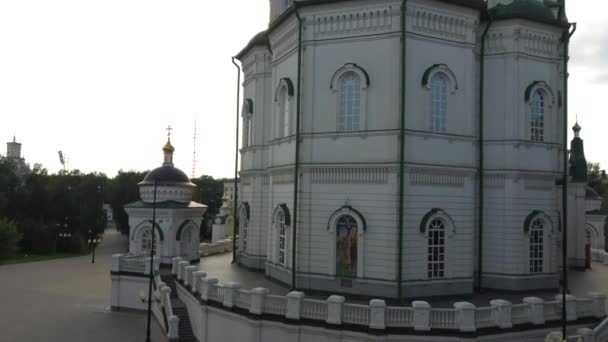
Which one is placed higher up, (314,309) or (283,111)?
(283,111)

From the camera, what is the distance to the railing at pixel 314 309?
1424 cm

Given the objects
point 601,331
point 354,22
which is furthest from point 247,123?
point 601,331

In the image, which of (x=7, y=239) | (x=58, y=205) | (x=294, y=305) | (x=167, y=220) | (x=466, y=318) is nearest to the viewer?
(x=466, y=318)

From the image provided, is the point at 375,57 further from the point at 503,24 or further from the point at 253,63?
the point at 253,63

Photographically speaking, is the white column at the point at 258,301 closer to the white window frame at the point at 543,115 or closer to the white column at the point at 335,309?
the white column at the point at 335,309

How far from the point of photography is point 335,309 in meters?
14.0

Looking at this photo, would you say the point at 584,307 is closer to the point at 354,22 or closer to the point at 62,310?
the point at 354,22

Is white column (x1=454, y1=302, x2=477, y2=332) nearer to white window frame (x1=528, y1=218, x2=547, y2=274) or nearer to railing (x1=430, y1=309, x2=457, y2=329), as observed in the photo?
railing (x1=430, y1=309, x2=457, y2=329)

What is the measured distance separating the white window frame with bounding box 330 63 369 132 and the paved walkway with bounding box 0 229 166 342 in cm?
1078

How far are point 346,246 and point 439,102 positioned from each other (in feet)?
19.1

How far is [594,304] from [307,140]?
1039 cm

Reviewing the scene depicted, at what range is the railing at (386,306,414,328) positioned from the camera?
13500mm

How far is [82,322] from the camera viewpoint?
71.5 feet

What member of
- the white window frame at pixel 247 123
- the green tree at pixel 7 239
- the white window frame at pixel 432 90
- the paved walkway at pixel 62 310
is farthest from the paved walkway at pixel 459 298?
the green tree at pixel 7 239
